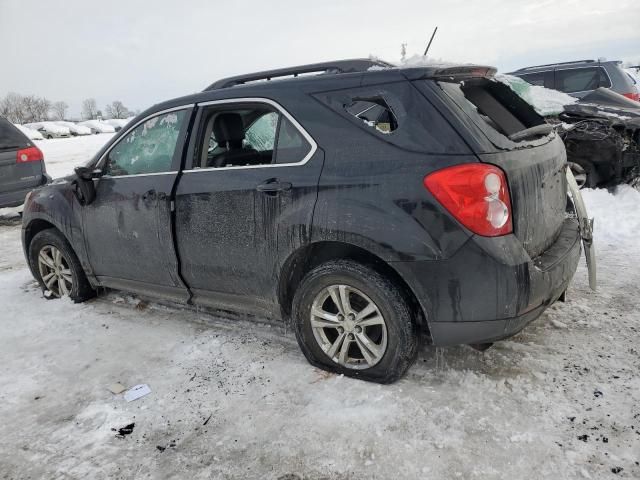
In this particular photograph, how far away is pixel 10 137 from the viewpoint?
8.16 meters

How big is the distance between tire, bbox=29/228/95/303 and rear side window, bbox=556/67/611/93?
9.89 meters

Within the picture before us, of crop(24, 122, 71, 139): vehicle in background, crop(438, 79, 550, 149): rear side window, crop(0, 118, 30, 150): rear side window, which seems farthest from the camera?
crop(24, 122, 71, 139): vehicle in background

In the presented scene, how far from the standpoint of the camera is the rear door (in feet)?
9.60

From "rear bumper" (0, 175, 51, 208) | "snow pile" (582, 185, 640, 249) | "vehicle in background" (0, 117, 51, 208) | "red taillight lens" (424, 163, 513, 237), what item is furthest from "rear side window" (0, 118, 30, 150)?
"snow pile" (582, 185, 640, 249)

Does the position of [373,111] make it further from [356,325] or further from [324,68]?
[356,325]

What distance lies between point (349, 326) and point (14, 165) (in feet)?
24.4

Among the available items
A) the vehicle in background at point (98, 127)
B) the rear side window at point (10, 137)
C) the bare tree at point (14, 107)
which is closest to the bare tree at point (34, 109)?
the bare tree at point (14, 107)

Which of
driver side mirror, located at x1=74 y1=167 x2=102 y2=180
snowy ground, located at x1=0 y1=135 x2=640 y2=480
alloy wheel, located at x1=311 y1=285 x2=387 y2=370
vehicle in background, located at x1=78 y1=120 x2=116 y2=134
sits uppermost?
vehicle in background, located at x1=78 y1=120 x2=116 y2=134

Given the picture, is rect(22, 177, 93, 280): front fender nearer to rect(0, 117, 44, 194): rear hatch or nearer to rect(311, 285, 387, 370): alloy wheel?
rect(311, 285, 387, 370): alloy wheel

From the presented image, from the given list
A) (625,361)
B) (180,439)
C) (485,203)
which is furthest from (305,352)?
(625,361)

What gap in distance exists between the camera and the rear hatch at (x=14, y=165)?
26.0 ft

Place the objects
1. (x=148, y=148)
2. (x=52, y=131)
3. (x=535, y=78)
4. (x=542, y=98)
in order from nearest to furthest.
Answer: (x=148, y=148) < (x=542, y=98) < (x=535, y=78) < (x=52, y=131)

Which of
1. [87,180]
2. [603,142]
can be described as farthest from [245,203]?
[603,142]

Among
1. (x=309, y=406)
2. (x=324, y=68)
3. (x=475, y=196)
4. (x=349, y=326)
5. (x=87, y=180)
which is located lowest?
(x=309, y=406)
